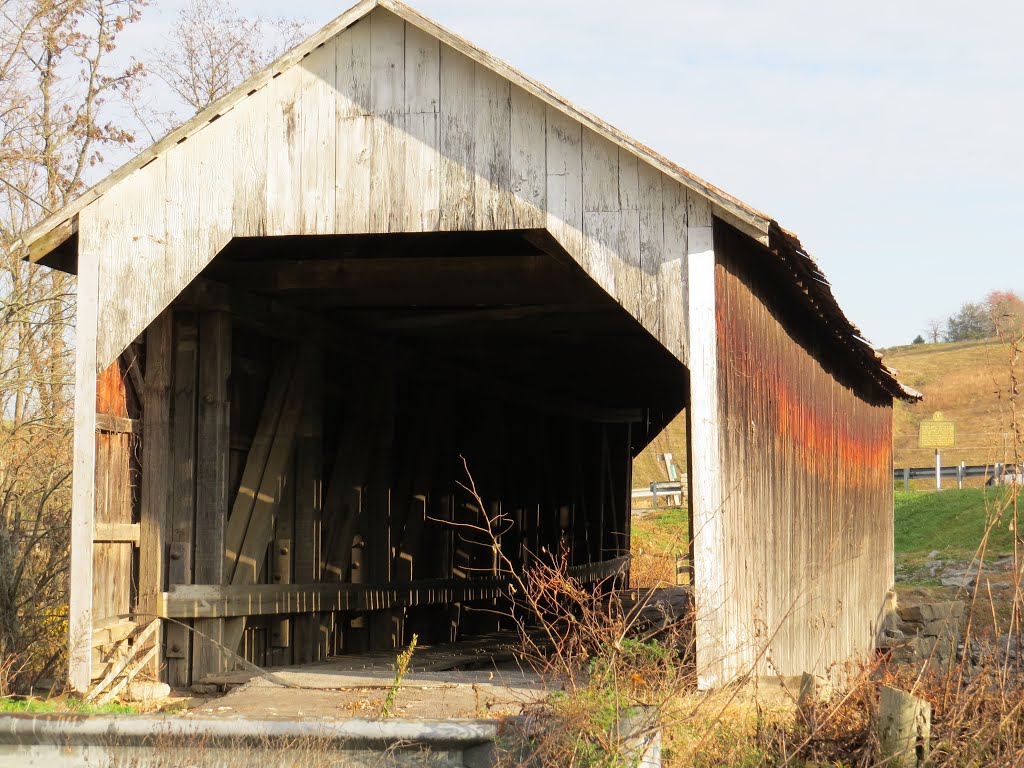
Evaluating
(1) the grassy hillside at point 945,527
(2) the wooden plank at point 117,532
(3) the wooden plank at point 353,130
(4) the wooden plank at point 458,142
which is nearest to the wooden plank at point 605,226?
(4) the wooden plank at point 458,142

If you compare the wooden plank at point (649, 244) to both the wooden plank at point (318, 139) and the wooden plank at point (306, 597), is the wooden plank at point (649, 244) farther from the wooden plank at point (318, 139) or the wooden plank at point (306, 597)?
the wooden plank at point (306, 597)

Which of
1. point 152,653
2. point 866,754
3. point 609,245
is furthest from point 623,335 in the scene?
point 866,754

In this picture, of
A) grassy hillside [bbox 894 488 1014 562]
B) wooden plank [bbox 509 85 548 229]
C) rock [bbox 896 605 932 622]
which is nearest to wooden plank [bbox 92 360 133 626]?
wooden plank [bbox 509 85 548 229]

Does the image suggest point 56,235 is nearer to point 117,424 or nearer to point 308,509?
point 117,424

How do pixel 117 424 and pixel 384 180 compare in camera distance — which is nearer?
pixel 384 180

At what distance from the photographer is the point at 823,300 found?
10.3 metres

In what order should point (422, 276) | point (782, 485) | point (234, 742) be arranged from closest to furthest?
point (234, 742), point (422, 276), point (782, 485)

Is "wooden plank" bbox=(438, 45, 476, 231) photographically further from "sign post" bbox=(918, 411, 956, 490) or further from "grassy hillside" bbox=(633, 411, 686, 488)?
"grassy hillside" bbox=(633, 411, 686, 488)

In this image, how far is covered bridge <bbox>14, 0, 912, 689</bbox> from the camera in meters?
8.28

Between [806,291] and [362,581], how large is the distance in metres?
5.22

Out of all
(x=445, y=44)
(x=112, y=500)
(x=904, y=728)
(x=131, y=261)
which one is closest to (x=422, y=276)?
(x=445, y=44)

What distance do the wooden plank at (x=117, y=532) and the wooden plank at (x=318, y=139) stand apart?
258 cm

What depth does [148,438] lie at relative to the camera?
376 inches

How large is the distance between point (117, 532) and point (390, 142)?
→ 11.4ft
